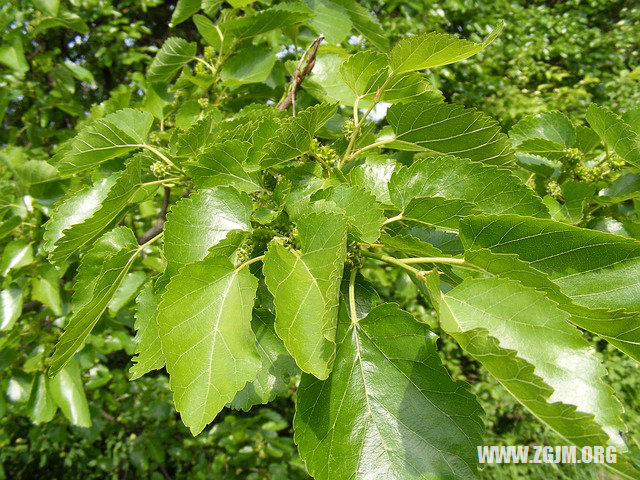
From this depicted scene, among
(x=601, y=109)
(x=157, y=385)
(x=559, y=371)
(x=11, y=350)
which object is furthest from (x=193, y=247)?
(x=157, y=385)

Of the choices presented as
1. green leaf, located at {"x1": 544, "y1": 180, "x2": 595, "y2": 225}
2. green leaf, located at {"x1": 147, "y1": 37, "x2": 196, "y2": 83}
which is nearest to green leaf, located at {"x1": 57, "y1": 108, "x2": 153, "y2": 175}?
green leaf, located at {"x1": 147, "y1": 37, "x2": 196, "y2": 83}

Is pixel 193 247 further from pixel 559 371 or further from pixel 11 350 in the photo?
pixel 11 350

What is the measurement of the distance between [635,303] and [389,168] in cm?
34

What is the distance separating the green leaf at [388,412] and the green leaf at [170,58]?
77 centimetres

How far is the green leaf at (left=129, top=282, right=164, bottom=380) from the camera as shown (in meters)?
0.55

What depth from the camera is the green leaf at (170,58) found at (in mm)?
984

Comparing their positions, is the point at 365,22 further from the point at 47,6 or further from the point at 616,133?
the point at 47,6

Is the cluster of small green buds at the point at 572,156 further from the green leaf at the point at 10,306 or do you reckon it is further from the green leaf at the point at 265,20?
the green leaf at the point at 10,306

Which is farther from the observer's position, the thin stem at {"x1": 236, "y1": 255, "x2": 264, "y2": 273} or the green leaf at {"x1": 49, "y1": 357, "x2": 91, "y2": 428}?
the green leaf at {"x1": 49, "y1": 357, "x2": 91, "y2": 428}

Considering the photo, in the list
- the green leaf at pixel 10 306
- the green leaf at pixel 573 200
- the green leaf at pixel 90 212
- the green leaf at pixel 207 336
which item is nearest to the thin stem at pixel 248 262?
the green leaf at pixel 207 336

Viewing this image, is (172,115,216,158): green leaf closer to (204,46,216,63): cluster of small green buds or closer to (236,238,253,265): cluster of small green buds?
(236,238,253,265): cluster of small green buds

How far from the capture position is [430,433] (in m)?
0.48

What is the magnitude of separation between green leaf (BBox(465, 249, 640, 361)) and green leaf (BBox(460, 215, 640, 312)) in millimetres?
42

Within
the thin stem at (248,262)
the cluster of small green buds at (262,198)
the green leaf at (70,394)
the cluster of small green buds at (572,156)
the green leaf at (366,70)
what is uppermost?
the green leaf at (366,70)
